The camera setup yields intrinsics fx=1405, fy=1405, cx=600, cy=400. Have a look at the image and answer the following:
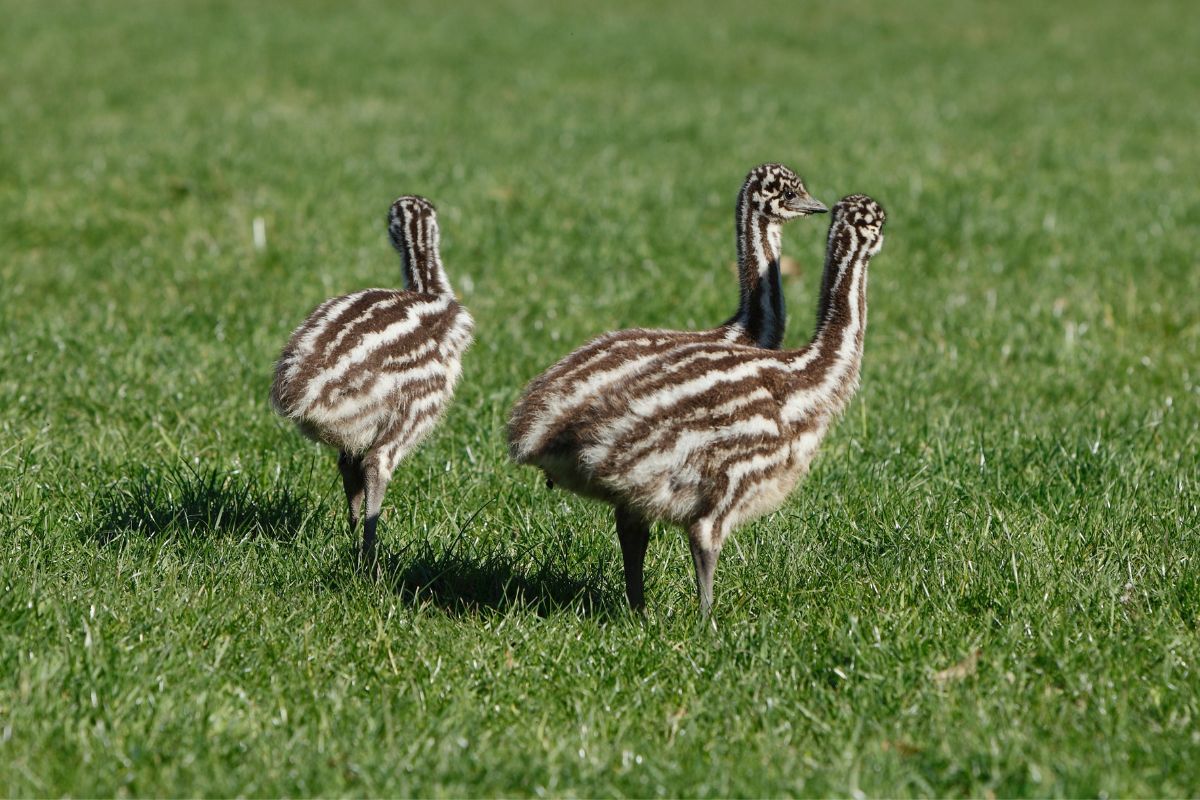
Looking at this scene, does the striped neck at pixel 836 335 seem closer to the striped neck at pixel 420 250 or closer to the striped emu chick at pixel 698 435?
the striped emu chick at pixel 698 435

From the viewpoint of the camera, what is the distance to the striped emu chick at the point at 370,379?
6.43 meters

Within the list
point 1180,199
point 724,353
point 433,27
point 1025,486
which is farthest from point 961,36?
point 724,353

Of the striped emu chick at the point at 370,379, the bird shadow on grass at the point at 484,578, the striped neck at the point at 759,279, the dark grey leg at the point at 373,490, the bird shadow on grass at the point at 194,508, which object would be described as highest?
the striped neck at the point at 759,279

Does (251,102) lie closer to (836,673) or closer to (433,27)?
(433,27)

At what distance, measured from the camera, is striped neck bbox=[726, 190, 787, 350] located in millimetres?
6711

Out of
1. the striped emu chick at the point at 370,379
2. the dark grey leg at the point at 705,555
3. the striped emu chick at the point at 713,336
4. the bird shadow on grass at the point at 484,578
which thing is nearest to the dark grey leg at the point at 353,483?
the striped emu chick at the point at 370,379

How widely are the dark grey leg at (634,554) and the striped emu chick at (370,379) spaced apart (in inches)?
47.9

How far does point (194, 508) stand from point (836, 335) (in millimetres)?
3253

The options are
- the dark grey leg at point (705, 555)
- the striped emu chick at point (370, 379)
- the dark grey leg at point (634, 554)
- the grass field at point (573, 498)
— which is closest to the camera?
→ the grass field at point (573, 498)

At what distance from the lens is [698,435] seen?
217 inches

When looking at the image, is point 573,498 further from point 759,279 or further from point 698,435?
point 698,435

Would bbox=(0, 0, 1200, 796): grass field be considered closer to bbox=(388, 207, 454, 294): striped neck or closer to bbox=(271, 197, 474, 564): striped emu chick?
bbox=(271, 197, 474, 564): striped emu chick

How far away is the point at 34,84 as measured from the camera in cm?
2008

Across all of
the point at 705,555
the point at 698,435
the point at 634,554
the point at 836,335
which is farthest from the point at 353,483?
the point at 836,335
